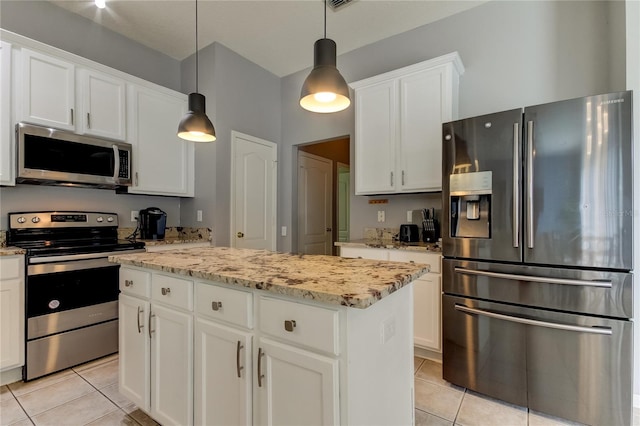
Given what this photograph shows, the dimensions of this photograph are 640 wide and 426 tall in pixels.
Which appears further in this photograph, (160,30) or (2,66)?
(160,30)

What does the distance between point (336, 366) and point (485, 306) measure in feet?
4.82

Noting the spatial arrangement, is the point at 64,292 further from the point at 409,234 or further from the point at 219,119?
the point at 409,234

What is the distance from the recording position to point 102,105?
2.88 m

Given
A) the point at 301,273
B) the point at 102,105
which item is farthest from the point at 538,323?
the point at 102,105

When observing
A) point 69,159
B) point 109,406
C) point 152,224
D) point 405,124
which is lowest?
point 109,406

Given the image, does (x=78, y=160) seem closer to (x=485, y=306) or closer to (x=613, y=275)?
(x=485, y=306)

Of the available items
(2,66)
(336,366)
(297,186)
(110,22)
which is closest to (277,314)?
(336,366)

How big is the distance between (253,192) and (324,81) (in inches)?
101

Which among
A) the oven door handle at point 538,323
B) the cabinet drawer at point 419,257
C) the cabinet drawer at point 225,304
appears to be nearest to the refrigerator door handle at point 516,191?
the oven door handle at point 538,323

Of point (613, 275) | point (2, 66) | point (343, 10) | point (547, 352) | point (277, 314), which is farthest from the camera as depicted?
point (343, 10)

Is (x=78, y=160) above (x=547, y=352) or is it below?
above

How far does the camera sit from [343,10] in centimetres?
289

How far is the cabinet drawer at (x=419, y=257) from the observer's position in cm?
245

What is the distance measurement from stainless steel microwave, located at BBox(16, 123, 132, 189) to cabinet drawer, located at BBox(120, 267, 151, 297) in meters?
1.44
